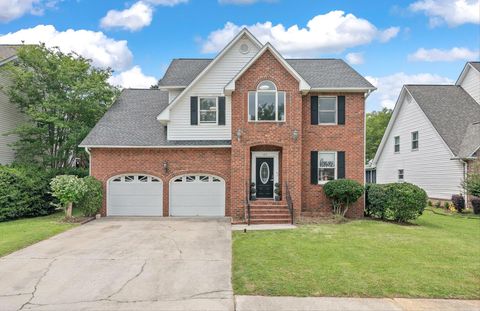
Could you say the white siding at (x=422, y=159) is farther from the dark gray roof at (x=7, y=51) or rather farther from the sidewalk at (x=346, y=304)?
the dark gray roof at (x=7, y=51)

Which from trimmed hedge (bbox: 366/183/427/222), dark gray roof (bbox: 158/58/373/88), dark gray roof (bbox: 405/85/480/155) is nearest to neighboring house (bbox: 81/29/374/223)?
dark gray roof (bbox: 158/58/373/88)

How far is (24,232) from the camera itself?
1174 centimetres

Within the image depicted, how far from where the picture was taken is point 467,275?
7086 mm

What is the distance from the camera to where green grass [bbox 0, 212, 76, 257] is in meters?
9.77

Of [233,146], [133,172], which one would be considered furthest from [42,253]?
[233,146]

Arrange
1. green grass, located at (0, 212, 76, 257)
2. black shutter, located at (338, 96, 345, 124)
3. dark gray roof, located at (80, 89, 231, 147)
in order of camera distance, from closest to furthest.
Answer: green grass, located at (0, 212, 76, 257), black shutter, located at (338, 96, 345, 124), dark gray roof, located at (80, 89, 231, 147)

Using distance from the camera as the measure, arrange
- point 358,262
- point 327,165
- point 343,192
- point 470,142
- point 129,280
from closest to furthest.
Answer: point 129,280, point 358,262, point 343,192, point 327,165, point 470,142

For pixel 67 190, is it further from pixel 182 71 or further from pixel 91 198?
pixel 182 71

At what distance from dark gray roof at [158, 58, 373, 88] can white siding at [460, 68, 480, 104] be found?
10.9 meters

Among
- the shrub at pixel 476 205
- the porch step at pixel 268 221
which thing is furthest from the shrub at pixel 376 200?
the shrub at pixel 476 205

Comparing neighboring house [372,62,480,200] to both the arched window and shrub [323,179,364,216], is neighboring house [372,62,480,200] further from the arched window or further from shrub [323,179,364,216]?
the arched window

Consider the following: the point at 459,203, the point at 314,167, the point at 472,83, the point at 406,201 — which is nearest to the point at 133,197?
the point at 314,167

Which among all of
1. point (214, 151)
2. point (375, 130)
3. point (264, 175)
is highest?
point (375, 130)

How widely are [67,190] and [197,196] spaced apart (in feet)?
18.2
